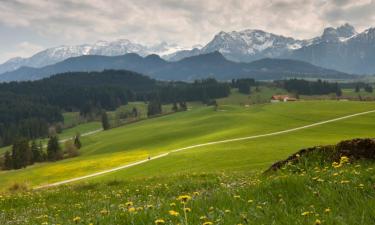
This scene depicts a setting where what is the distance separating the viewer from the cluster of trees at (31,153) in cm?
13150

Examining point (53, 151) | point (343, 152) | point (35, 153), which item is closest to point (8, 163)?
point (35, 153)

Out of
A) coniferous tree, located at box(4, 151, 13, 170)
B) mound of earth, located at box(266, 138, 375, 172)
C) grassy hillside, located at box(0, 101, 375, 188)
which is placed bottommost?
coniferous tree, located at box(4, 151, 13, 170)

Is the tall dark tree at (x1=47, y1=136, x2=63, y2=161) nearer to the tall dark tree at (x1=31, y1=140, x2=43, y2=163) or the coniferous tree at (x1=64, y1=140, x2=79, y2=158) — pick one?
the coniferous tree at (x1=64, y1=140, x2=79, y2=158)

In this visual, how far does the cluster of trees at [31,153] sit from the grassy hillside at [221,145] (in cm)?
644

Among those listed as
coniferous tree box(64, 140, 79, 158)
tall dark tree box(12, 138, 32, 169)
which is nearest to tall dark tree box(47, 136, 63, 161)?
coniferous tree box(64, 140, 79, 158)

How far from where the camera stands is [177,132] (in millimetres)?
134750

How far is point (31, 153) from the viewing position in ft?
449

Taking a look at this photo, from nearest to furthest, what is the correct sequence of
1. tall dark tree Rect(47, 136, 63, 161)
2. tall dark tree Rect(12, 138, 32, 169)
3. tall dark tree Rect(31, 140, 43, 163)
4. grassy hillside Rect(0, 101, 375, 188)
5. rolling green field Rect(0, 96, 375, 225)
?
rolling green field Rect(0, 96, 375, 225), grassy hillside Rect(0, 101, 375, 188), tall dark tree Rect(12, 138, 32, 169), tall dark tree Rect(47, 136, 63, 161), tall dark tree Rect(31, 140, 43, 163)

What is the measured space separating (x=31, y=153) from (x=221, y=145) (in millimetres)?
77198

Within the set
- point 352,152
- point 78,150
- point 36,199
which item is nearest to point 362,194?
point 352,152

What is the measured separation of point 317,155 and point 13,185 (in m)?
24.5

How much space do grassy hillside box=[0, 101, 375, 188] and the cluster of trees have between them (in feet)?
21.1

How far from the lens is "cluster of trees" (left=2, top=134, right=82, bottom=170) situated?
131500mm

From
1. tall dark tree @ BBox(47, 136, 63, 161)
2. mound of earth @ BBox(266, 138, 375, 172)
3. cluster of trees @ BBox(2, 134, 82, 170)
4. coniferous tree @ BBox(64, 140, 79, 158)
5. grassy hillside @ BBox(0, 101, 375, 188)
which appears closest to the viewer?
mound of earth @ BBox(266, 138, 375, 172)
